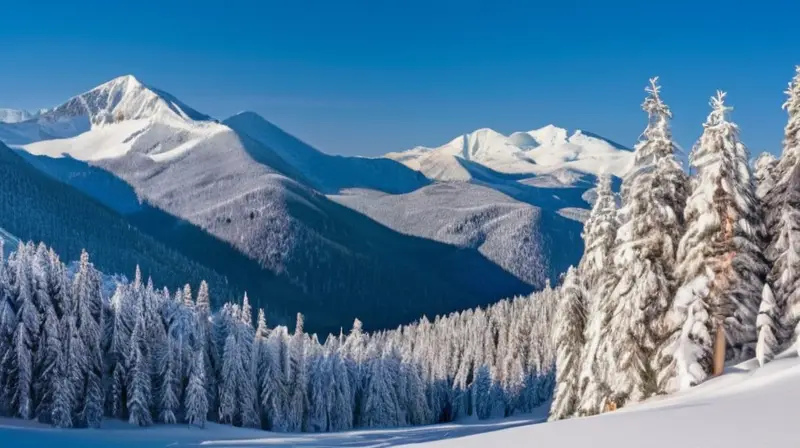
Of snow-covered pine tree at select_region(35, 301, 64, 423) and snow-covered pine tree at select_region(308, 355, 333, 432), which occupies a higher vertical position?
snow-covered pine tree at select_region(35, 301, 64, 423)

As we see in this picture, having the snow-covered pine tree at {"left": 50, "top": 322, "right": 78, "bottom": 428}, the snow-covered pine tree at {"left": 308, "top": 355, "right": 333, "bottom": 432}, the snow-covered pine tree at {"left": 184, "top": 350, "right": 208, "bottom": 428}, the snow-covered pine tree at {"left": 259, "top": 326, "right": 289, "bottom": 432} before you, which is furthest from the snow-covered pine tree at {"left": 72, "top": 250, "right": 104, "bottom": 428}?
the snow-covered pine tree at {"left": 308, "top": 355, "right": 333, "bottom": 432}

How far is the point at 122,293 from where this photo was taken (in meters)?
59.8

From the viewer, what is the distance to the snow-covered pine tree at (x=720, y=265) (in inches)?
1163

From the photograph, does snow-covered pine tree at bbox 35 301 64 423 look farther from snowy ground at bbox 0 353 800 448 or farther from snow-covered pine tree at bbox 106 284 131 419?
snowy ground at bbox 0 353 800 448

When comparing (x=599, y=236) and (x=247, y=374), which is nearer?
(x=599, y=236)

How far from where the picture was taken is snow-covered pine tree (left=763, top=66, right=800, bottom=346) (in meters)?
28.9

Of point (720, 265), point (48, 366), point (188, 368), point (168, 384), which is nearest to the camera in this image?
point (720, 265)

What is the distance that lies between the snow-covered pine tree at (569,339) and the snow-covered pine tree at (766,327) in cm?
1300

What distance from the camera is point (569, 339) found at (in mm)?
41719

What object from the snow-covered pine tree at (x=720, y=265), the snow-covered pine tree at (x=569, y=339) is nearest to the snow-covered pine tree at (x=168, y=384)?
the snow-covered pine tree at (x=569, y=339)

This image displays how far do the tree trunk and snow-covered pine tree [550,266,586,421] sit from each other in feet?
37.5

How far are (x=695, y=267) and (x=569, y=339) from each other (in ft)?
41.4

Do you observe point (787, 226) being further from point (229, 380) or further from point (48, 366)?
point (229, 380)

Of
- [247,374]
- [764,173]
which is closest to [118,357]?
[247,374]
